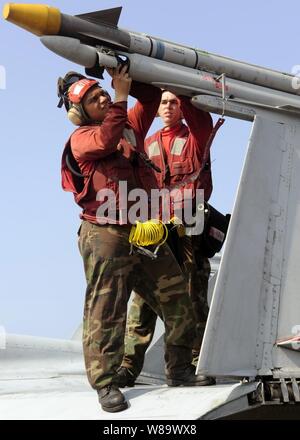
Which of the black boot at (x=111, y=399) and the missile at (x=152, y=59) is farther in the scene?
the missile at (x=152, y=59)

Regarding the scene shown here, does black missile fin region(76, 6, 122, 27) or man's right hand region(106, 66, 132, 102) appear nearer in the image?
man's right hand region(106, 66, 132, 102)

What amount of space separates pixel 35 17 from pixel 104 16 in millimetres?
523

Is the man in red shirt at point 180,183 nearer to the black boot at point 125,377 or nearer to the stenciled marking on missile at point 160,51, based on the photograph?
the black boot at point 125,377

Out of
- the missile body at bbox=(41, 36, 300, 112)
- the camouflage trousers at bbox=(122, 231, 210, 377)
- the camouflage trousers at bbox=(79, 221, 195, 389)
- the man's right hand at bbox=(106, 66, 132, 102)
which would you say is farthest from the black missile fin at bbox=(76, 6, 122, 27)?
the camouflage trousers at bbox=(122, 231, 210, 377)

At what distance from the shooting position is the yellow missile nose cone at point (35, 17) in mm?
4758

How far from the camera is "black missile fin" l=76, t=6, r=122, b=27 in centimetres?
502

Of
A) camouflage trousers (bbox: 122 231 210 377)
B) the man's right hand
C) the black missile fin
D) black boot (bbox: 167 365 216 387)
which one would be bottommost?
black boot (bbox: 167 365 216 387)

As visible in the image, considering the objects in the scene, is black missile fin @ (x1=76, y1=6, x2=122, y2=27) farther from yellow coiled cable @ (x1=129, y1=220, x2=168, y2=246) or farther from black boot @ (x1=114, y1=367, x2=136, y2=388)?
black boot @ (x1=114, y1=367, x2=136, y2=388)

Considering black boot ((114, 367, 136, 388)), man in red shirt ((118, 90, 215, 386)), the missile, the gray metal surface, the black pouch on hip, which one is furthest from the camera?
the black pouch on hip

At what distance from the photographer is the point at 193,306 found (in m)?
5.89

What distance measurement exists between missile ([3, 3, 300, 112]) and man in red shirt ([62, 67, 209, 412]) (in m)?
0.23

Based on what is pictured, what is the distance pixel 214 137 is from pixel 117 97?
0.90 meters

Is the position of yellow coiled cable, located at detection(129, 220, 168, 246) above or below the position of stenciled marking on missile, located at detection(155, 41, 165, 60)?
below

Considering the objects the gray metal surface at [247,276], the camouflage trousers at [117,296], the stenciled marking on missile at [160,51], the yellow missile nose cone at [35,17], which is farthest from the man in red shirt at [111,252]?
the gray metal surface at [247,276]
